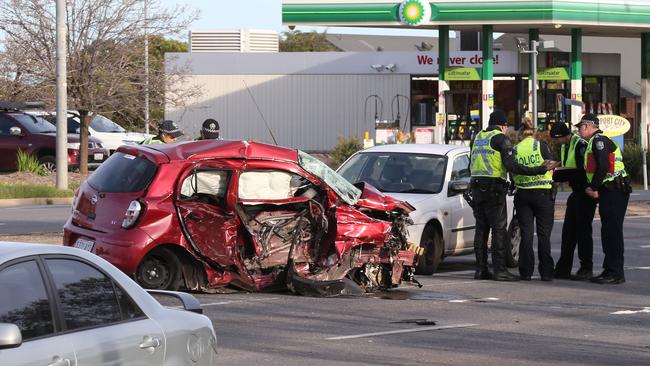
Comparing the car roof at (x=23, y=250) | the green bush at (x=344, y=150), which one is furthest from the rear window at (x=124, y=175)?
the green bush at (x=344, y=150)

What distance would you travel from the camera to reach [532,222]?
47.6ft

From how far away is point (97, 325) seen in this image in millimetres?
5926

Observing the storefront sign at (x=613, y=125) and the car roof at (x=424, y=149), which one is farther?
the storefront sign at (x=613, y=125)

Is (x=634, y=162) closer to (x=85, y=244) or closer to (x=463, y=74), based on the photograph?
(x=463, y=74)

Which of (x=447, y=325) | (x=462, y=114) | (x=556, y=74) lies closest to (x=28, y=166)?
(x=556, y=74)

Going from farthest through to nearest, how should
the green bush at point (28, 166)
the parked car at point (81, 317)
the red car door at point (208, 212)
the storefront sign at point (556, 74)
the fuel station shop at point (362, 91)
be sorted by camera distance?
the fuel station shop at point (362, 91), the storefront sign at point (556, 74), the green bush at point (28, 166), the red car door at point (208, 212), the parked car at point (81, 317)

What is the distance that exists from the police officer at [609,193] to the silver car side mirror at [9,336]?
1020 cm

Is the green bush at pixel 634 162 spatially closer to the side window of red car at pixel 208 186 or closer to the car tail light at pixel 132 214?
the side window of red car at pixel 208 186

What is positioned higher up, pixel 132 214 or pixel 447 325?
pixel 132 214

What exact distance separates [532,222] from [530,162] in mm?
751

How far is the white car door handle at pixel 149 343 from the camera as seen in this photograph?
615 centimetres

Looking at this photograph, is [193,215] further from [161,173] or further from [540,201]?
[540,201]

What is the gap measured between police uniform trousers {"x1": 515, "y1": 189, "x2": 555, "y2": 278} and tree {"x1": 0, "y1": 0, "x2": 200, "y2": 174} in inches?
670

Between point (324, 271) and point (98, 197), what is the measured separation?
2.36 meters
